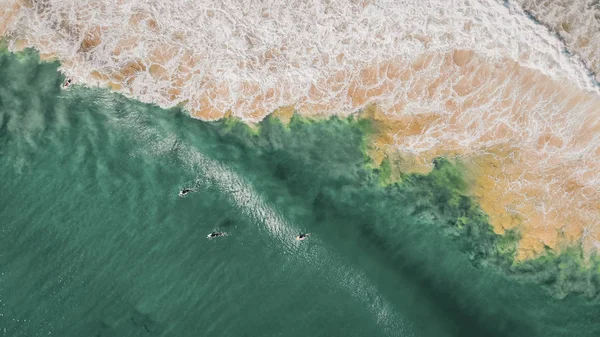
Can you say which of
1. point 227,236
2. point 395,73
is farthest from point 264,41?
point 227,236

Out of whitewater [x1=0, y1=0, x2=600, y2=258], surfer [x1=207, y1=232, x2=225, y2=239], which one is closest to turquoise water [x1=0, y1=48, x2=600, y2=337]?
surfer [x1=207, y1=232, x2=225, y2=239]

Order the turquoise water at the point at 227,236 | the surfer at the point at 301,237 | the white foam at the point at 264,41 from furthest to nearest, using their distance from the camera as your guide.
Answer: the surfer at the point at 301,237 → the turquoise water at the point at 227,236 → the white foam at the point at 264,41

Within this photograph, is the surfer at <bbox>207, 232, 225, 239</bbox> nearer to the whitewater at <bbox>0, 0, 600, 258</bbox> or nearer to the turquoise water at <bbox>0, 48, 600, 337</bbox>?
the turquoise water at <bbox>0, 48, 600, 337</bbox>

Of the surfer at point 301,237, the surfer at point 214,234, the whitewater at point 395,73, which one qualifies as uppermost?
the whitewater at point 395,73

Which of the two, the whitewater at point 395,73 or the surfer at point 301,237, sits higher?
the whitewater at point 395,73

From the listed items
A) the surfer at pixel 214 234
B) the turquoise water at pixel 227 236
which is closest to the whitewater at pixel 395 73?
the turquoise water at pixel 227 236

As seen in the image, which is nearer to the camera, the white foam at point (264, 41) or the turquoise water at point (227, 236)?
the white foam at point (264, 41)

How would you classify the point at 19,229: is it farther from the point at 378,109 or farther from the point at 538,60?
the point at 538,60

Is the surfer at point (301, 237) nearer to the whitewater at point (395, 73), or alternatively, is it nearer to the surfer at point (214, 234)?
the surfer at point (214, 234)
